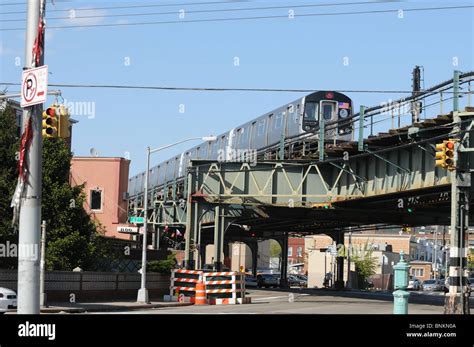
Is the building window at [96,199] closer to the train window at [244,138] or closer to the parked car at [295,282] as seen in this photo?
the train window at [244,138]

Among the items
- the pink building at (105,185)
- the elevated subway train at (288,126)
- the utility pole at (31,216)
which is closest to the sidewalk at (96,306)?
the elevated subway train at (288,126)

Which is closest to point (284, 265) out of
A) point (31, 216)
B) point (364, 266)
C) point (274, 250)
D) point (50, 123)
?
point (364, 266)

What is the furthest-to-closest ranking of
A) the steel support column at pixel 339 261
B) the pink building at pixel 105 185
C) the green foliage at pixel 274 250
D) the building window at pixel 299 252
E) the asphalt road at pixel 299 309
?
the green foliage at pixel 274 250
the building window at pixel 299 252
the pink building at pixel 105 185
the steel support column at pixel 339 261
the asphalt road at pixel 299 309

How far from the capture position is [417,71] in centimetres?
6588

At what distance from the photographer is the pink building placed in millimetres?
70188

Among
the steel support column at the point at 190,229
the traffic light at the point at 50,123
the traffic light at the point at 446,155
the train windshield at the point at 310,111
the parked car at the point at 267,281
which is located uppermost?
the train windshield at the point at 310,111

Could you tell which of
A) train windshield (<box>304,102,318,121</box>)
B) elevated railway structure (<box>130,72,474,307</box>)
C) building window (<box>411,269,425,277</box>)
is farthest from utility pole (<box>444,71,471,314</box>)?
building window (<box>411,269,425,277</box>)

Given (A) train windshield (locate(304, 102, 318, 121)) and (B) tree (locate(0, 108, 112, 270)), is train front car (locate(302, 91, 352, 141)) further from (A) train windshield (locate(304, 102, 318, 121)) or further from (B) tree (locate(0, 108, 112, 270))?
(B) tree (locate(0, 108, 112, 270))

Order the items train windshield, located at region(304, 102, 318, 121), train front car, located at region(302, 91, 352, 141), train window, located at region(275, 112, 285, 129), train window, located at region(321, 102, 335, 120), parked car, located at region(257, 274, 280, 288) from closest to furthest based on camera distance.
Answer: train front car, located at region(302, 91, 352, 141) < train windshield, located at region(304, 102, 318, 121) < train window, located at region(321, 102, 335, 120) < train window, located at region(275, 112, 285, 129) < parked car, located at region(257, 274, 280, 288)

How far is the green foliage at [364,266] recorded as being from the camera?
92.2 m

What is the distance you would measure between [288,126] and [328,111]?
2.20m

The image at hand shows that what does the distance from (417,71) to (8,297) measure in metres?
44.8
